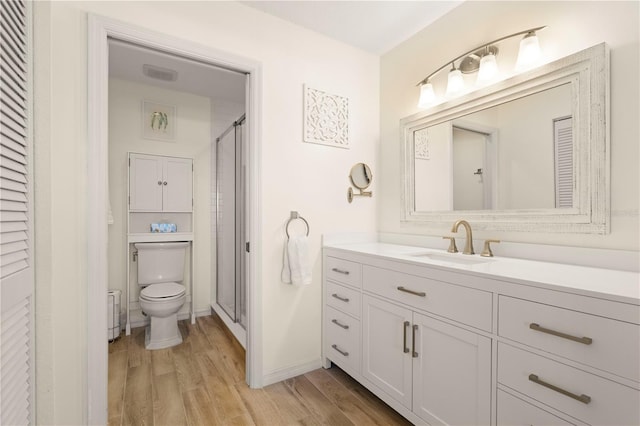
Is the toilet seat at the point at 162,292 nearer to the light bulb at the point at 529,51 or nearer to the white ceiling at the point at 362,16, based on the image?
the white ceiling at the point at 362,16

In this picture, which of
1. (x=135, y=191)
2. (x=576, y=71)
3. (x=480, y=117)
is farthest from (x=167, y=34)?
(x=576, y=71)

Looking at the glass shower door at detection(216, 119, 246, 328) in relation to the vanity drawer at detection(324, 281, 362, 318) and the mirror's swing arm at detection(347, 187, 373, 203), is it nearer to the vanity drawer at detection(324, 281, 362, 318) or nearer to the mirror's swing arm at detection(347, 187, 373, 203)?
the vanity drawer at detection(324, 281, 362, 318)

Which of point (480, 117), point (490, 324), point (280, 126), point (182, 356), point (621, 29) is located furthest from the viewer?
point (182, 356)

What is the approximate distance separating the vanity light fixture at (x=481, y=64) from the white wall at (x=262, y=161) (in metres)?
0.53

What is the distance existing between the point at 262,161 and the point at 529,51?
159 centimetres

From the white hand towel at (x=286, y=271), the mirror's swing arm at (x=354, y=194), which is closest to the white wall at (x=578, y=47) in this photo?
the mirror's swing arm at (x=354, y=194)

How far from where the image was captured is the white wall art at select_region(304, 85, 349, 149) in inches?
83.7

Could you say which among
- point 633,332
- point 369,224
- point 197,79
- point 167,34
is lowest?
point 633,332

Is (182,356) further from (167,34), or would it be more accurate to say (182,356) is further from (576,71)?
(576,71)

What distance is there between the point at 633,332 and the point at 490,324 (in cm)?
40

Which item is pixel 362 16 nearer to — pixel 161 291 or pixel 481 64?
pixel 481 64

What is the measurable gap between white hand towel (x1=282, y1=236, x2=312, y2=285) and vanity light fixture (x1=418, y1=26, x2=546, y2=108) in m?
1.31

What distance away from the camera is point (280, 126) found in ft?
6.62

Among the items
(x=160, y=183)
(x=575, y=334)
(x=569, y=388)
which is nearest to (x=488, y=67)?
(x=575, y=334)
